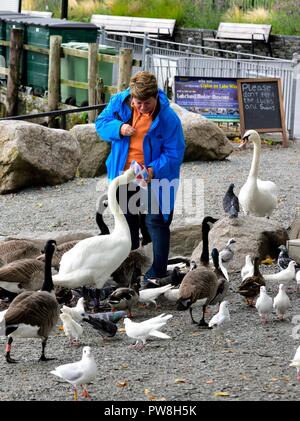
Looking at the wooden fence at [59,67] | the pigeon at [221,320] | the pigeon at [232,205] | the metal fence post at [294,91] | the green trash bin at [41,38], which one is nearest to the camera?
the pigeon at [221,320]

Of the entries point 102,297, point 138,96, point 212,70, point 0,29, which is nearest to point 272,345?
point 102,297

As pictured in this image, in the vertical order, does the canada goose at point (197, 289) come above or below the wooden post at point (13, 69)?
above

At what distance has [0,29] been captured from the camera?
88.9 feet

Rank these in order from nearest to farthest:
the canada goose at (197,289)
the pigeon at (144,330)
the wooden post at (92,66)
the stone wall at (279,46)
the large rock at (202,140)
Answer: the pigeon at (144,330)
the canada goose at (197,289)
the large rock at (202,140)
the wooden post at (92,66)
the stone wall at (279,46)

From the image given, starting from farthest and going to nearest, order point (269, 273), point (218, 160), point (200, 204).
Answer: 1. point (218, 160)
2. point (200, 204)
3. point (269, 273)

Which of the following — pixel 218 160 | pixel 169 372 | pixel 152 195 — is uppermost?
pixel 152 195

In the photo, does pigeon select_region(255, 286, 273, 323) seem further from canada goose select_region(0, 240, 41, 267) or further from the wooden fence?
the wooden fence

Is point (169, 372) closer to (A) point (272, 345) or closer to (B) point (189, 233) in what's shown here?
(A) point (272, 345)

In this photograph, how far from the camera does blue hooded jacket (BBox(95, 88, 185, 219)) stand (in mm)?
8773

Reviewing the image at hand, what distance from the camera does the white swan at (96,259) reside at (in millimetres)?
8484

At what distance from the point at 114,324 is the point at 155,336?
34cm

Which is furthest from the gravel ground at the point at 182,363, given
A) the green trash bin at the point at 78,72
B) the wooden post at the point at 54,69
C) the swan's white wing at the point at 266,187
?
the green trash bin at the point at 78,72

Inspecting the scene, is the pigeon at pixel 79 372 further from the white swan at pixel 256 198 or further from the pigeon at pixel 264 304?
the white swan at pixel 256 198

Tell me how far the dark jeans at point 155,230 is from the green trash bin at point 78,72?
1345cm
